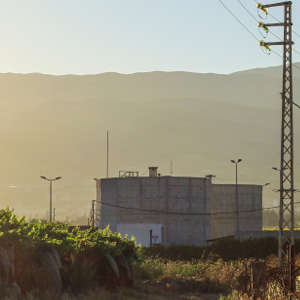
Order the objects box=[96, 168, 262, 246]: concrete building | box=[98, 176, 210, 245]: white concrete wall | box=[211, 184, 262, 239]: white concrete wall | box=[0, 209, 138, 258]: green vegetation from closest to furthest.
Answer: box=[0, 209, 138, 258]: green vegetation < box=[96, 168, 262, 246]: concrete building < box=[98, 176, 210, 245]: white concrete wall < box=[211, 184, 262, 239]: white concrete wall

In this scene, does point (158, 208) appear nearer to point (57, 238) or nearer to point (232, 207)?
point (232, 207)

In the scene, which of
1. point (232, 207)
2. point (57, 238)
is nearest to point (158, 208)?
point (232, 207)

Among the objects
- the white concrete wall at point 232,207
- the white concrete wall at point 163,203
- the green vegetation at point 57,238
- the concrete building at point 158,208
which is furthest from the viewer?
the white concrete wall at point 232,207

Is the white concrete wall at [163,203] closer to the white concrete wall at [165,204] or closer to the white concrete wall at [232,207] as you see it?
the white concrete wall at [165,204]

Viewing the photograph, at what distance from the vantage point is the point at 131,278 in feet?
65.2

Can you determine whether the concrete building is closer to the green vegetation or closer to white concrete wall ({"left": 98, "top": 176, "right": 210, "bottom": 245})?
white concrete wall ({"left": 98, "top": 176, "right": 210, "bottom": 245})

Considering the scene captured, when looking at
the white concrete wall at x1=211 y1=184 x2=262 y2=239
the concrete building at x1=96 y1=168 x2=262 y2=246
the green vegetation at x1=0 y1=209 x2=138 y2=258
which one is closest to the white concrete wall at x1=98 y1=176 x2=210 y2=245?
the concrete building at x1=96 y1=168 x2=262 y2=246

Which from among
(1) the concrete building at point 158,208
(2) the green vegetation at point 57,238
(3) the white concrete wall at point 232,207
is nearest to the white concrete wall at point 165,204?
(1) the concrete building at point 158,208

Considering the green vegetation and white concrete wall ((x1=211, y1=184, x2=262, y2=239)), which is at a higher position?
the green vegetation

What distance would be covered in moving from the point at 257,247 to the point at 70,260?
3499cm

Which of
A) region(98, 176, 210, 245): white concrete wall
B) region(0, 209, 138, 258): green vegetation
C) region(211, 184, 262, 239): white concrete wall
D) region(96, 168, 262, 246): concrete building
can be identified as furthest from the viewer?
region(211, 184, 262, 239): white concrete wall

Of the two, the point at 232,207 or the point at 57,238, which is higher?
the point at 57,238

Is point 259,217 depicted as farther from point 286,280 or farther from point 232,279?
point 286,280

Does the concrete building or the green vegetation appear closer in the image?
the green vegetation
